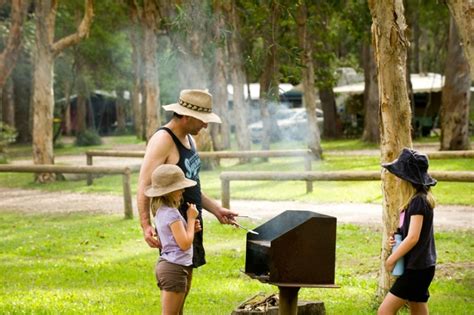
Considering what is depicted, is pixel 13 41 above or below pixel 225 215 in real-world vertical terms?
above

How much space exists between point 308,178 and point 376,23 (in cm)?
795

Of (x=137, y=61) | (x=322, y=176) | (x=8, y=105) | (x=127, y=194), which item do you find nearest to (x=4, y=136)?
Result: (x=137, y=61)

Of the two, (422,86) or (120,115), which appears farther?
(120,115)

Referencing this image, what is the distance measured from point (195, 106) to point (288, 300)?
5.21 ft

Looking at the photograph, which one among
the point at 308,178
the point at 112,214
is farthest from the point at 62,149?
the point at 308,178

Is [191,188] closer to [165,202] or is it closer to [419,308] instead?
[165,202]

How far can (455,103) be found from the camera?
2948 centimetres

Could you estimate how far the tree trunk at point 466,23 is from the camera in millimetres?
8844

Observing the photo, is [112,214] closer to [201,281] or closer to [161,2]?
[201,281]

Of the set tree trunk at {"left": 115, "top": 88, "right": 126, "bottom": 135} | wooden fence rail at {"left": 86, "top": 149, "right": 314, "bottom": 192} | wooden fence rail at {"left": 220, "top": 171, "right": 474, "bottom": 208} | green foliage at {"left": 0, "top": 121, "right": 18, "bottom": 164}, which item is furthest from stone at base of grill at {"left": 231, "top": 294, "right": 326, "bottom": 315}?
tree trunk at {"left": 115, "top": 88, "right": 126, "bottom": 135}

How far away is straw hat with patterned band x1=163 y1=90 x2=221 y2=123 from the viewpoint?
22.0ft

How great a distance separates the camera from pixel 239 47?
3691 centimetres

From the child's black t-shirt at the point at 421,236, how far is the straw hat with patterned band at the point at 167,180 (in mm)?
1565

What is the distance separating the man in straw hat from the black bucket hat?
1401 mm
